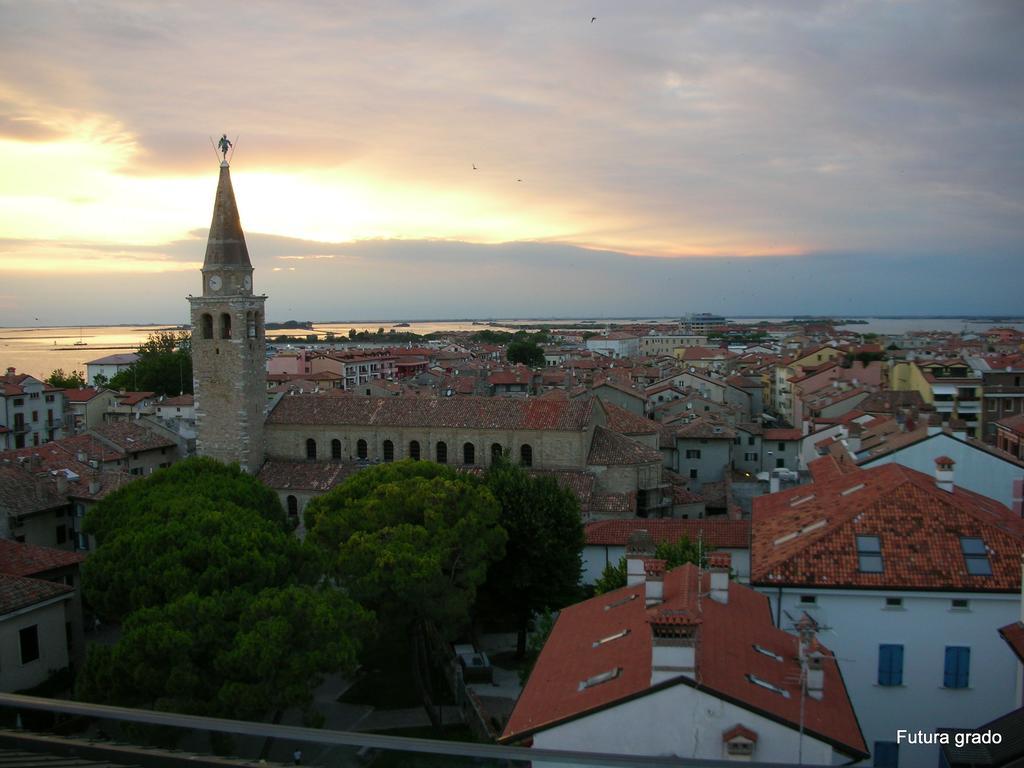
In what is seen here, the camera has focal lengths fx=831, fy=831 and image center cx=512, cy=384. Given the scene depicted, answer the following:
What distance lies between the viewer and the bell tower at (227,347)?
3797cm

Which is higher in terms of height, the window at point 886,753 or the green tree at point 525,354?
the green tree at point 525,354

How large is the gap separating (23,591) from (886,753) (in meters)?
18.9

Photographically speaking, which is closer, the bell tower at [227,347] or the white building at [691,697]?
the white building at [691,697]

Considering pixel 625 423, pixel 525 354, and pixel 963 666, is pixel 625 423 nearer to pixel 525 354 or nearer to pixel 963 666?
pixel 963 666

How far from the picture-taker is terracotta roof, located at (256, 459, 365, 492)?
36875mm

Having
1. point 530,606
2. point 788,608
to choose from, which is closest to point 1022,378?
point 530,606

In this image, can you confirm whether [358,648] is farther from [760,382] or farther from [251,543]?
[760,382]

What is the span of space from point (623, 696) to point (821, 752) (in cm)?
262

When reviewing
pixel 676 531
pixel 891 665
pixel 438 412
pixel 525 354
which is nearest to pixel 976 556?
pixel 891 665

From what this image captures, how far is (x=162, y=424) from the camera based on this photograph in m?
47.3

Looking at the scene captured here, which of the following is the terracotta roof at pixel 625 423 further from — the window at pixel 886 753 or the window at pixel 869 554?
the window at pixel 886 753

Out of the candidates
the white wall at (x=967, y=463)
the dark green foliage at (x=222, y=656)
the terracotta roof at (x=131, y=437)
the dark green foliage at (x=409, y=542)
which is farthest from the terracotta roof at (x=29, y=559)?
the white wall at (x=967, y=463)

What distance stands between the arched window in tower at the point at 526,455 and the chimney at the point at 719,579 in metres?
22.0

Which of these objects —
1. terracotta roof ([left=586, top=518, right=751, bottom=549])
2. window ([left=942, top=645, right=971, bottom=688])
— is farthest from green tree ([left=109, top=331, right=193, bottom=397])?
window ([left=942, top=645, right=971, bottom=688])
